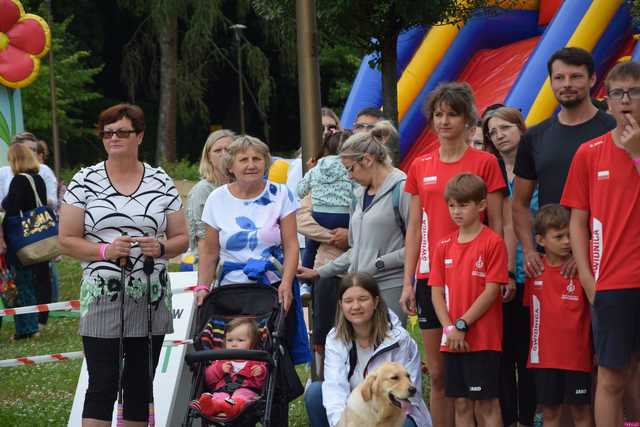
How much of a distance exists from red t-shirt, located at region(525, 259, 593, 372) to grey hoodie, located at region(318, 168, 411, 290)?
3.39ft

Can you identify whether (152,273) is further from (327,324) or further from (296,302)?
(327,324)

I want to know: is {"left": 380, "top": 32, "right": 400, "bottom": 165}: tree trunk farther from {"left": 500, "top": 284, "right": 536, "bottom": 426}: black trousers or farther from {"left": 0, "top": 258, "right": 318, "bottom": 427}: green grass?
{"left": 500, "top": 284, "right": 536, "bottom": 426}: black trousers

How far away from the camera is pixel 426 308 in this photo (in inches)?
246

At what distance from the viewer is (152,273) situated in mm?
6242

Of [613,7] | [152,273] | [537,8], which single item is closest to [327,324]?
[152,273]

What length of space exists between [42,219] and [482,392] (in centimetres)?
730

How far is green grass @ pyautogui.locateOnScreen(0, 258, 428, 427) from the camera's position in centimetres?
805

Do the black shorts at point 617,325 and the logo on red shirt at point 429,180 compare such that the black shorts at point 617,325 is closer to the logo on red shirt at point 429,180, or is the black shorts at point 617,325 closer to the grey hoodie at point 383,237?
the logo on red shirt at point 429,180

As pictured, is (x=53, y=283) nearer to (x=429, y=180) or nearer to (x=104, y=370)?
(x=104, y=370)

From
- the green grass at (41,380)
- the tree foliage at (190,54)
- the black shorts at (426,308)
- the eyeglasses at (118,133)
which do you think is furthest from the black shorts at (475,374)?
the tree foliage at (190,54)

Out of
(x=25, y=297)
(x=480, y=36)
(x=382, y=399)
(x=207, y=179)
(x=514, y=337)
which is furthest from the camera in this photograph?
(x=480, y=36)

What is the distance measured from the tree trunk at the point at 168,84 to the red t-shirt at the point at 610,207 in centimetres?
2918

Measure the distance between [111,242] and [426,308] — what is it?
5.72 ft

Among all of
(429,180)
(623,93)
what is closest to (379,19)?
(429,180)
